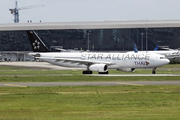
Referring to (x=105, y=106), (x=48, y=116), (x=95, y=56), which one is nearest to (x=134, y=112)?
(x=105, y=106)

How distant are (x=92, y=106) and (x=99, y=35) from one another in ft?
460

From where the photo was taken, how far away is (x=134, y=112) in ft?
73.1

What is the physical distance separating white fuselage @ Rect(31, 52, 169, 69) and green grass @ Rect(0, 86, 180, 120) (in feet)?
96.5

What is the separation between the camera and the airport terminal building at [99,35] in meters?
156

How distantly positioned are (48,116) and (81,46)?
146 meters

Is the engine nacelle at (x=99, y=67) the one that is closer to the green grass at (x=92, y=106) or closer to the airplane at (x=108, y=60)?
the airplane at (x=108, y=60)

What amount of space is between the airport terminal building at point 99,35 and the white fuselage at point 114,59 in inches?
3499

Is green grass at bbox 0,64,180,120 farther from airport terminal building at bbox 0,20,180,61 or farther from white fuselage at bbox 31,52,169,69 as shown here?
airport terminal building at bbox 0,20,180,61

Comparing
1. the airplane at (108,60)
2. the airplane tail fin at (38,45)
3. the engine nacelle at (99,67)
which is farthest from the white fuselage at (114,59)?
the airplane tail fin at (38,45)

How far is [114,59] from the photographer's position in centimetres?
6359

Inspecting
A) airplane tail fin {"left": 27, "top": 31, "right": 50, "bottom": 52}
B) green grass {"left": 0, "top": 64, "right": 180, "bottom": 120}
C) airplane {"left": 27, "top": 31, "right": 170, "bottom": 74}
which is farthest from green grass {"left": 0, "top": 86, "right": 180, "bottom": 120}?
airplane tail fin {"left": 27, "top": 31, "right": 50, "bottom": 52}

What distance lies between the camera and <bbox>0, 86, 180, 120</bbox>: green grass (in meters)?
21.0

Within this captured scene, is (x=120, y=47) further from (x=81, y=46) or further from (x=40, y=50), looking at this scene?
(x=40, y=50)

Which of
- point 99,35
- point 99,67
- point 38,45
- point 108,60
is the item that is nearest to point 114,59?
point 108,60
